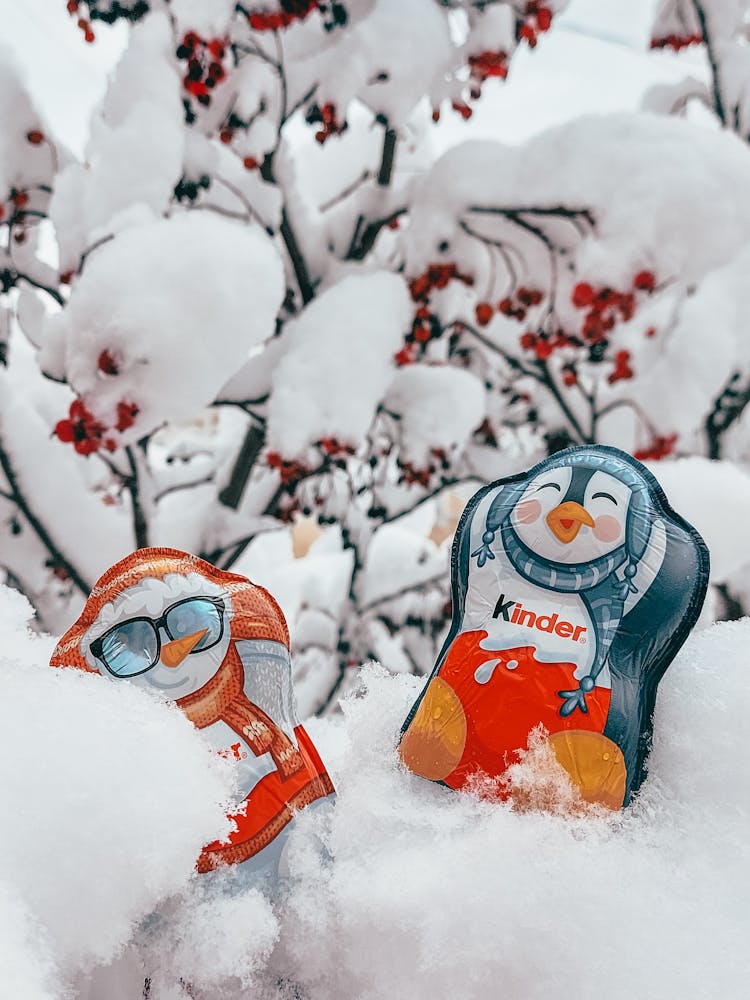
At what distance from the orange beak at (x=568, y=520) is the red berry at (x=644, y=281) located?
2.62ft

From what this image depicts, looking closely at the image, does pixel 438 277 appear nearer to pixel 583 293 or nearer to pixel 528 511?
pixel 583 293

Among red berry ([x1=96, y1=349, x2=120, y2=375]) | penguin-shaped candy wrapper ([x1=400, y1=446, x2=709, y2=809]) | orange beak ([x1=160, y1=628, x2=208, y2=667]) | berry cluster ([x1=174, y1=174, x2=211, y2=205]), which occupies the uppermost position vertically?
berry cluster ([x1=174, y1=174, x2=211, y2=205])

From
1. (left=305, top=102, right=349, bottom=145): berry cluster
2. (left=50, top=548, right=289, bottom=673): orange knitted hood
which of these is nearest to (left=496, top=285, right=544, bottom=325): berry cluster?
(left=305, top=102, right=349, bottom=145): berry cluster

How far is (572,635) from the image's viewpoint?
0.53 meters

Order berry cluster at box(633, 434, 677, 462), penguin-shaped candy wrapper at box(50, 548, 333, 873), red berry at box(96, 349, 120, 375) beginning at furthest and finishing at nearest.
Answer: berry cluster at box(633, 434, 677, 462) < red berry at box(96, 349, 120, 375) < penguin-shaped candy wrapper at box(50, 548, 333, 873)

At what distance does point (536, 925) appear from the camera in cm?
38

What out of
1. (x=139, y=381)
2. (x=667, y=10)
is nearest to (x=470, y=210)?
(x=139, y=381)

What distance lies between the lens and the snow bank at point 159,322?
0.96 metres

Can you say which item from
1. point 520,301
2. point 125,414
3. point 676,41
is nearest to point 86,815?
point 125,414

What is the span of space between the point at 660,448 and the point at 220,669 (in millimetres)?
1469

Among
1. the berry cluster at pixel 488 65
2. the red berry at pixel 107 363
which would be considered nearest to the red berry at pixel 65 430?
the red berry at pixel 107 363

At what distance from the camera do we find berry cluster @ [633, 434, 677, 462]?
5.56 ft

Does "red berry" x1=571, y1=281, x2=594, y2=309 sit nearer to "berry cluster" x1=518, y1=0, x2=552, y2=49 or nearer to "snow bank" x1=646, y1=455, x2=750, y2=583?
"snow bank" x1=646, y1=455, x2=750, y2=583

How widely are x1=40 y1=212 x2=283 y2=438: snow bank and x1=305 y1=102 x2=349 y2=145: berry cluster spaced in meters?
0.48
